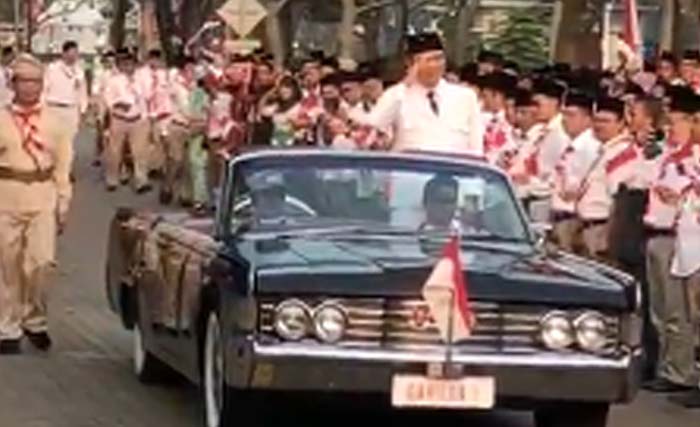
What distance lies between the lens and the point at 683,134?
13219 millimetres

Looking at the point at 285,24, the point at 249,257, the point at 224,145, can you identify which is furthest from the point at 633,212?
the point at 285,24

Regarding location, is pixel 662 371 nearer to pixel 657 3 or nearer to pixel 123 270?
pixel 123 270

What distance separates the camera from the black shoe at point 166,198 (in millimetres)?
29253

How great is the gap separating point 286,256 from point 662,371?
12.5 feet

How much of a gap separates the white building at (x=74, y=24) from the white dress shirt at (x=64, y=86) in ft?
165

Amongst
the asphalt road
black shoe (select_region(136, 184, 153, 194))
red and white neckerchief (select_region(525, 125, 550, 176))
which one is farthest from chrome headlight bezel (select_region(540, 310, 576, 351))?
black shoe (select_region(136, 184, 153, 194))

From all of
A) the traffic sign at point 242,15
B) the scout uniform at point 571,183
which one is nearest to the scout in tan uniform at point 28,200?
the scout uniform at point 571,183

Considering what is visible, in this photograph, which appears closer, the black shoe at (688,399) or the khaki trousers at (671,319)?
the black shoe at (688,399)

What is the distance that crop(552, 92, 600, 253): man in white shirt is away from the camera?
14344mm

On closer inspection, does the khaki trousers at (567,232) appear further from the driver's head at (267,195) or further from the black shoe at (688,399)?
the driver's head at (267,195)

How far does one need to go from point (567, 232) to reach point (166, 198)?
609 inches

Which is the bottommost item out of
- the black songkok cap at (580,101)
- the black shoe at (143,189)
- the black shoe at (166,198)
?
the black shoe at (143,189)

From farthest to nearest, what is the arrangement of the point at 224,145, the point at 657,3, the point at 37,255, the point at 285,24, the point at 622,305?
1. the point at 285,24
2. the point at 657,3
3. the point at 224,145
4. the point at 37,255
5. the point at 622,305

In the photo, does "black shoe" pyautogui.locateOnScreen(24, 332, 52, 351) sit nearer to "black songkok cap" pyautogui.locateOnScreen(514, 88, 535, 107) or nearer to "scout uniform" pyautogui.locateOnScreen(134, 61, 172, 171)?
"black songkok cap" pyautogui.locateOnScreen(514, 88, 535, 107)
